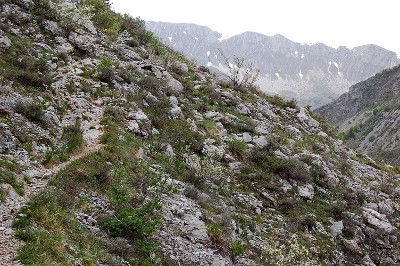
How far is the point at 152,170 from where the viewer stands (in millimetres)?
15242

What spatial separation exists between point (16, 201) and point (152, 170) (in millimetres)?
6090

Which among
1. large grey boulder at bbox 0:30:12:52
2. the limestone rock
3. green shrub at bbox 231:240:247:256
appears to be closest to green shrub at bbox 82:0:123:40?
large grey boulder at bbox 0:30:12:52

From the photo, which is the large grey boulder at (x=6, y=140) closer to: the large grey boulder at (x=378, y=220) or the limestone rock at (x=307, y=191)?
the limestone rock at (x=307, y=191)

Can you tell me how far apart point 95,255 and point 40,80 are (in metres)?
11.7

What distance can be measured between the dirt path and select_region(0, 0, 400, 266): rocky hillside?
0.14 feet

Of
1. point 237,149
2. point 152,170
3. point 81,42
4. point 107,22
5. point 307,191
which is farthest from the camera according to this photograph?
point 107,22

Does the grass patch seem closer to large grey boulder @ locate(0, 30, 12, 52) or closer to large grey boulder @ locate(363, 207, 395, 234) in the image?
large grey boulder @ locate(0, 30, 12, 52)

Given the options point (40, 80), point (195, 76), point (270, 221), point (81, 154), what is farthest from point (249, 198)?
point (195, 76)

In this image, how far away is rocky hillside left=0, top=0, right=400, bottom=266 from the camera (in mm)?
10695

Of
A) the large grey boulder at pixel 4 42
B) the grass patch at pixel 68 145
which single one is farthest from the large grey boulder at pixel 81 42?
the grass patch at pixel 68 145

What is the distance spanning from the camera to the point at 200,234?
42.3 feet

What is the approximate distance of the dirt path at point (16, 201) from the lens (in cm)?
816

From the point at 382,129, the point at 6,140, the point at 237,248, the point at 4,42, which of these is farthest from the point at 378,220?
the point at 382,129

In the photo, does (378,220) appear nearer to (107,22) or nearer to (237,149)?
(237,149)
